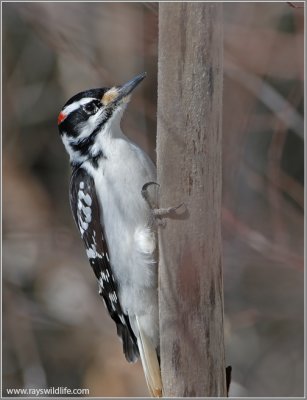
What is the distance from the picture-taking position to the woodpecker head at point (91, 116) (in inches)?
119

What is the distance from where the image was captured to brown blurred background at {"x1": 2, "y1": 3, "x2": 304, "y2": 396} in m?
4.06

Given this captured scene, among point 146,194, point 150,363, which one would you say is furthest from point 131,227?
point 150,363

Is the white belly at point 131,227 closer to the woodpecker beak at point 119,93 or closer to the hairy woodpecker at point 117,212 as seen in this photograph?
the hairy woodpecker at point 117,212

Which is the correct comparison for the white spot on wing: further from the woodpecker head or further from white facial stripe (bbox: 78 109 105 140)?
white facial stripe (bbox: 78 109 105 140)

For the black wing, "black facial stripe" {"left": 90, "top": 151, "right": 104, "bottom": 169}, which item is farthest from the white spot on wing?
"black facial stripe" {"left": 90, "top": 151, "right": 104, "bottom": 169}

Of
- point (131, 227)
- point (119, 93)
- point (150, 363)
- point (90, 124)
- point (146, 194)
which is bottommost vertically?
point (150, 363)

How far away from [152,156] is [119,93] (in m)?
1.23

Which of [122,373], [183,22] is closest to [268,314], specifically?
[122,373]

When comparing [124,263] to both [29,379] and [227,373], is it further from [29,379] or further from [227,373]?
[29,379]

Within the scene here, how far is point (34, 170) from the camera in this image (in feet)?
18.2

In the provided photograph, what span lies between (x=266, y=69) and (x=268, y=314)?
1493 millimetres

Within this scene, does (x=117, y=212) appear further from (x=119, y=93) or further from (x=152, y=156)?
(x=152, y=156)

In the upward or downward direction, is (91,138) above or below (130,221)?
above

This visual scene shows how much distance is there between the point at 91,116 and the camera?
3.07 meters
